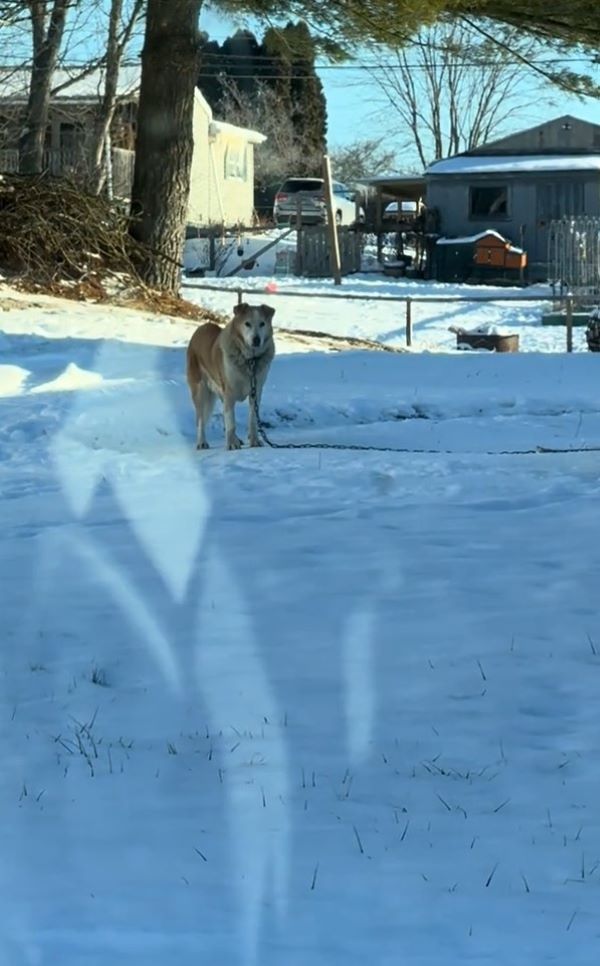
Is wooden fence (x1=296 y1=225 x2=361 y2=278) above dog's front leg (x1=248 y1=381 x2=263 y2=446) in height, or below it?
above

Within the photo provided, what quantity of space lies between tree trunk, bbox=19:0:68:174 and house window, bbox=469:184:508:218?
20351 mm

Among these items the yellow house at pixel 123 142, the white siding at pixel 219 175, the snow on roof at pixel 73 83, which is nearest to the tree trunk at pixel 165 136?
the yellow house at pixel 123 142

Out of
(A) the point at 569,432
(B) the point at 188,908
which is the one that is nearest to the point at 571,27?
(A) the point at 569,432

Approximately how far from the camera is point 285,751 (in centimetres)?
484

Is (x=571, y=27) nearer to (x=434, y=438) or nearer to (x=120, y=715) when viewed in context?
(x=434, y=438)

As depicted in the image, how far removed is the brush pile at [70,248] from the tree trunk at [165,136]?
0.34m

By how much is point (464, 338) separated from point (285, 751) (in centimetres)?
1832

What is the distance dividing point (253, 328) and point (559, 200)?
111 ft

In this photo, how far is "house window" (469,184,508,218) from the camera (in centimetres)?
4384

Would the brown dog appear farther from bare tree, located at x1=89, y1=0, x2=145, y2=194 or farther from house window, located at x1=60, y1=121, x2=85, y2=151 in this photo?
house window, located at x1=60, y1=121, x2=85, y2=151

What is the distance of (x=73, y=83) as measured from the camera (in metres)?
31.2

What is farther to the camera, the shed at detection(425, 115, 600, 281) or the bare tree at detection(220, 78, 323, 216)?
the bare tree at detection(220, 78, 323, 216)

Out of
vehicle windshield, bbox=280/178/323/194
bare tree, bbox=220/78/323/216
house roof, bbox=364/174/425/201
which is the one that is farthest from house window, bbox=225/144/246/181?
bare tree, bbox=220/78/323/216

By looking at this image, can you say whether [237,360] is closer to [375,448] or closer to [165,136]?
[375,448]
